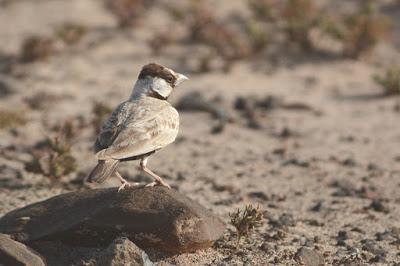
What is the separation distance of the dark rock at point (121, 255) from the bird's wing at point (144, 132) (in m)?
0.65

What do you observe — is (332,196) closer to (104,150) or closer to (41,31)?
(104,150)

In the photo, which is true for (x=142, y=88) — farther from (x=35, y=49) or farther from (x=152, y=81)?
(x=35, y=49)

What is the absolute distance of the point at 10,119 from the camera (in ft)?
30.5

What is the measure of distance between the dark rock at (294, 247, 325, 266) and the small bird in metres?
1.16

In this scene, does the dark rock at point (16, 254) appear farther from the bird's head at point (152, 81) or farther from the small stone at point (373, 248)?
the small stone at point (373, 248)

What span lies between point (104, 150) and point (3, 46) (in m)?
8.00

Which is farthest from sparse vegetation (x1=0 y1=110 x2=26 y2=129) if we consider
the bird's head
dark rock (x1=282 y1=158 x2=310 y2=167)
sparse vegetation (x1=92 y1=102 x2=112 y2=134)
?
the bird's head

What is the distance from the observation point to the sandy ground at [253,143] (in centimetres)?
621

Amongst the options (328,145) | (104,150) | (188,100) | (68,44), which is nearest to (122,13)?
(68,44)

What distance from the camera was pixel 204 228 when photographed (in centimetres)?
534

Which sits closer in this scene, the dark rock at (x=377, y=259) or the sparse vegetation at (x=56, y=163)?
the dark rock at (x=377, y=259)

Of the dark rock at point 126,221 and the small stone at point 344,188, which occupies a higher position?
the dark rock at point 126,221

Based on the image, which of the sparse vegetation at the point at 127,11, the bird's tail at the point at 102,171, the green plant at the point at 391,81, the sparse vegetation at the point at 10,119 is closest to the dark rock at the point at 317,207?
the bird's tail at the point at 102,171

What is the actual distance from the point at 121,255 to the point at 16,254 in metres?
0.73
